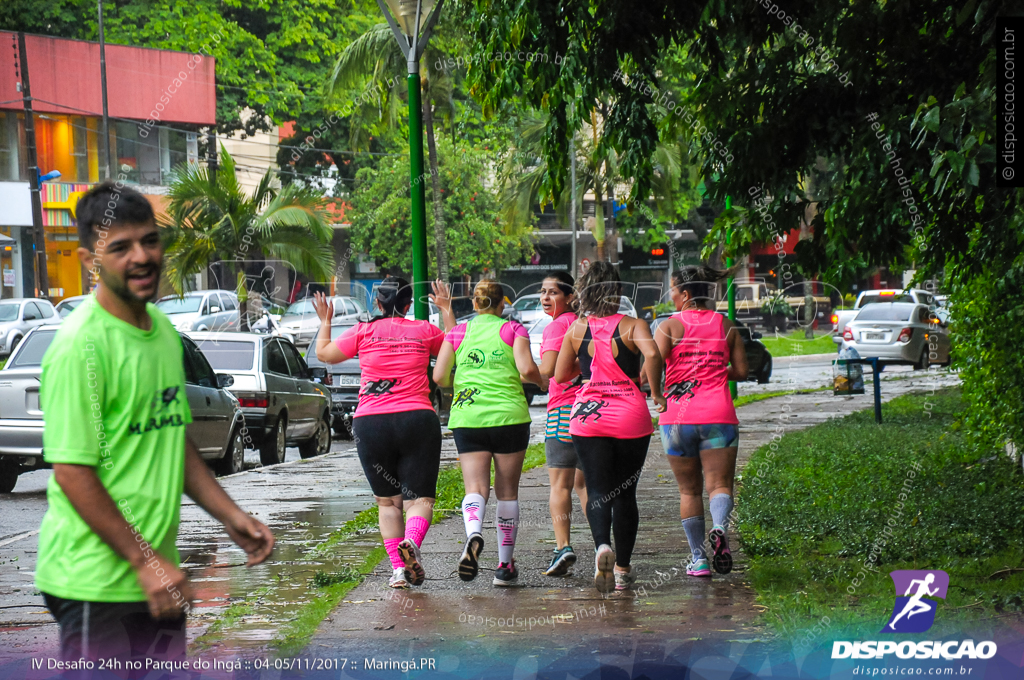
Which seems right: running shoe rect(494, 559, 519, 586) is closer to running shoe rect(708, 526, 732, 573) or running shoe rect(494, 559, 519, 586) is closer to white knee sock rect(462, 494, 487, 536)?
white knee sock rect(462, 494, 487, 536)

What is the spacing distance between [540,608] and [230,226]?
1716 centimetres

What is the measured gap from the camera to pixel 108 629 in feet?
9.59

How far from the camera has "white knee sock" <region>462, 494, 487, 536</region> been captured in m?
6.86

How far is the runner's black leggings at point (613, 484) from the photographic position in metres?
6.68

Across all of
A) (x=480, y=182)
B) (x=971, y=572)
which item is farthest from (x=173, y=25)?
(x=971, y=572)

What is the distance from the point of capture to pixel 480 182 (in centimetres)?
4494

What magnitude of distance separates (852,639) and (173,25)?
3704 cm

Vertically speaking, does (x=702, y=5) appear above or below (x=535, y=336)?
above

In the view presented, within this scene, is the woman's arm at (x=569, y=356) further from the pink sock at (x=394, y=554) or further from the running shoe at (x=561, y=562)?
the pink sock at (x=394, y=554)

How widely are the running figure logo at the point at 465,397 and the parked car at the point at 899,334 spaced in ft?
70.4

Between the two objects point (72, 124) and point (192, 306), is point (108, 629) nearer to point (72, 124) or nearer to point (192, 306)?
point (192, 306)

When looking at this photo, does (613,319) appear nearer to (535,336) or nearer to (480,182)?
(535,336)

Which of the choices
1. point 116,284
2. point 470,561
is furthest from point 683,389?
point 116,284

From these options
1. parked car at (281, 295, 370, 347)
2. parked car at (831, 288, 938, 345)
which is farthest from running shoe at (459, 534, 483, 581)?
parked car at (831, 288, 938, 345)
